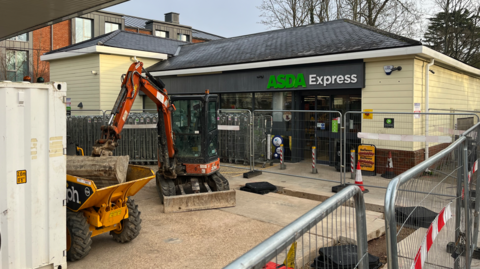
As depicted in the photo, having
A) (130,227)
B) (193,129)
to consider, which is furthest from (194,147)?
(130,227)

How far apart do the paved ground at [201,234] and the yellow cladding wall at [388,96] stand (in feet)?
11.1

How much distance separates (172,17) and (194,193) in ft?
138

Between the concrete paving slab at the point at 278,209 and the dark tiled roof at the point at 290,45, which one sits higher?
the dark tiled roof at the point at 290,45

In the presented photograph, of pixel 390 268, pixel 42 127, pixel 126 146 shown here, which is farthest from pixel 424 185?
pixel 126 146

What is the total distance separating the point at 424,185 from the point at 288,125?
1121 cm

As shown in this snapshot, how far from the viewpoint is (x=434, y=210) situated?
130 inches

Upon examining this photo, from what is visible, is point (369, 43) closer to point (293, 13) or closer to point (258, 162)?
point (258, 162)

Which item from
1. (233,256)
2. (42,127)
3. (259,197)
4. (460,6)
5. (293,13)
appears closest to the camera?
(42,127)

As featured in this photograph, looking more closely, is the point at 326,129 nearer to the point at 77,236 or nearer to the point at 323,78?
the point at 323,78

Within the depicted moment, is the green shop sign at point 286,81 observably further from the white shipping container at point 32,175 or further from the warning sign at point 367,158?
the white shipping container at point 32,175

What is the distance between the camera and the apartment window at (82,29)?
121 ft

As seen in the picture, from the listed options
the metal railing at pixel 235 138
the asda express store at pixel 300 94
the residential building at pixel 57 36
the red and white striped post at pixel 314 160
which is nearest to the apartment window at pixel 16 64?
the residential building at pixel 57 36

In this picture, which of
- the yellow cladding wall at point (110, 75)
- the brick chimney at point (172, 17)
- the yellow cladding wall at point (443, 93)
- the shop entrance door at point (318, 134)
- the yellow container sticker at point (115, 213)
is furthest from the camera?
the brick chimney at point (172, 17)

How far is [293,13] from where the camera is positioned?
30875 millimetres
